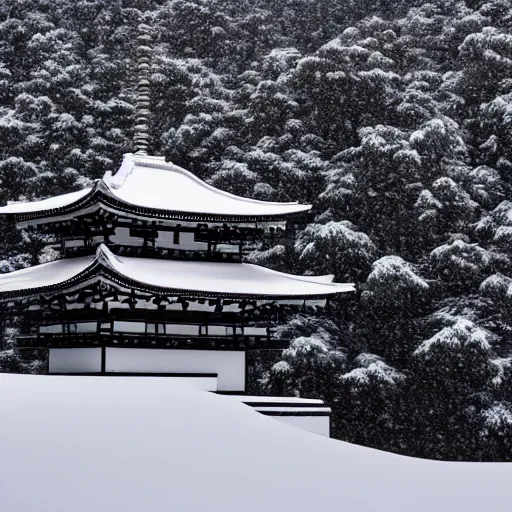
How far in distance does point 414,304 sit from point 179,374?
14640 mm

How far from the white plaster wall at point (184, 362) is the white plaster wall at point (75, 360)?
0.43 m

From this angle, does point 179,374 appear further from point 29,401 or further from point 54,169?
point 54,169

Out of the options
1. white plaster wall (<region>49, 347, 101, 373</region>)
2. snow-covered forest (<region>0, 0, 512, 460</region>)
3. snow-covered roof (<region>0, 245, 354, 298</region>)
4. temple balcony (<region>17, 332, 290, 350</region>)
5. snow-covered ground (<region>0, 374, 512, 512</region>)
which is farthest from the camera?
snow-covered forest (<region>0, 0, 512, 460</region>)

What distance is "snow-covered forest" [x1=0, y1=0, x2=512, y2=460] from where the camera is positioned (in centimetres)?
3359

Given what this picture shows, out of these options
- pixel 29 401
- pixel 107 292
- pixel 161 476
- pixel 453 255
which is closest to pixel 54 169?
pixel 453 255

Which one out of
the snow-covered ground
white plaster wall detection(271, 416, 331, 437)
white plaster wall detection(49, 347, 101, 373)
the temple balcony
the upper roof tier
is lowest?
white plaster wall detection(271, 416, 331, 437)

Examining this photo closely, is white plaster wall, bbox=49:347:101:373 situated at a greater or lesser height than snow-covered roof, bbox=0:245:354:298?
lesser

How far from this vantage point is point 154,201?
23344mm

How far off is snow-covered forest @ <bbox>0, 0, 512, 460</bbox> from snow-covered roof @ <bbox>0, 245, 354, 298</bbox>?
361 inches

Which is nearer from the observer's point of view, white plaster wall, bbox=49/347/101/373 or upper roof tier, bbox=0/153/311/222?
upper roof tier, bbox=0/153/311/222

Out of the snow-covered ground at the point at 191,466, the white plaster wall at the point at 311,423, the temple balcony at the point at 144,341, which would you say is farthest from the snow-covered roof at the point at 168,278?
the snow-covered ground at the point at 191,466

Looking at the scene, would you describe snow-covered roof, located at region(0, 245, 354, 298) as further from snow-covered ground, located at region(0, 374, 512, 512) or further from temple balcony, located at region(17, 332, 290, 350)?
snow-covered ground, located at region(0, 374, 512, 512)

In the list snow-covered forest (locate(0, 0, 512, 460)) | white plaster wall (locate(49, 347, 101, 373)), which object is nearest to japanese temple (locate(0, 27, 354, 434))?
white plaster wall (locate(49, 347, 101, 373))

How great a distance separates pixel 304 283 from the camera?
24.6 meters
